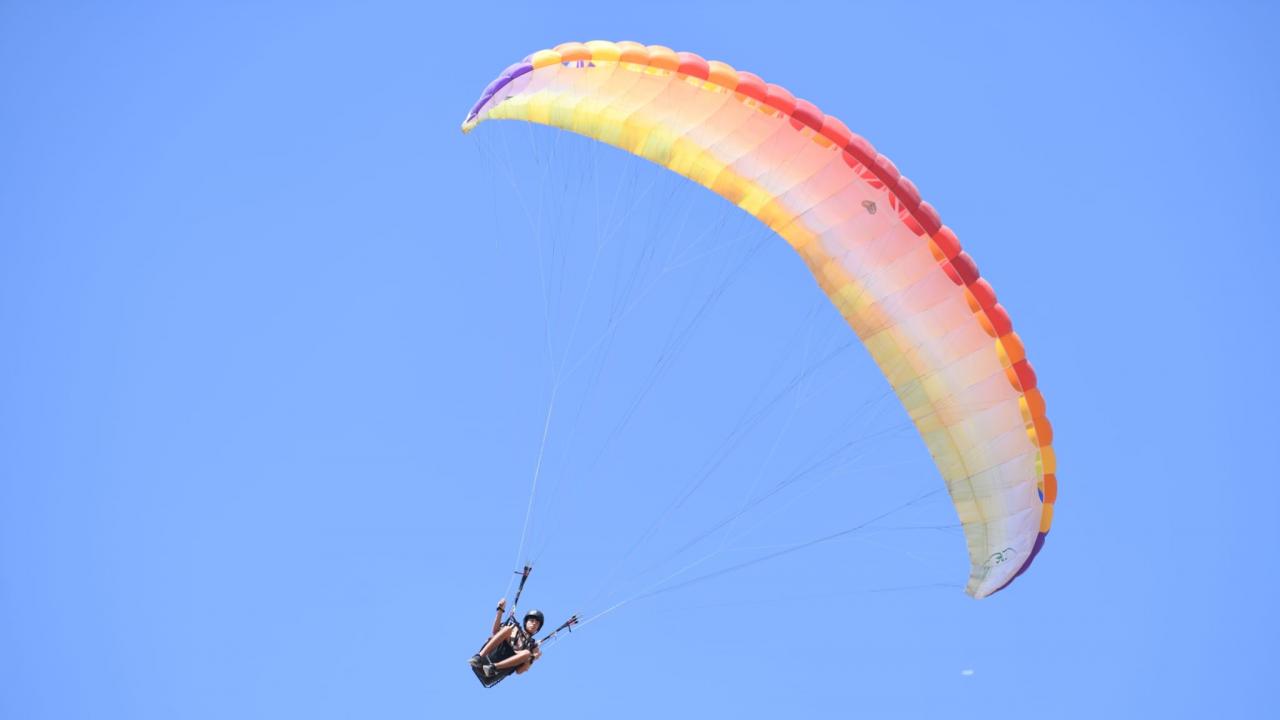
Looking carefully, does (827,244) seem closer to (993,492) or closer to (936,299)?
(936,299)

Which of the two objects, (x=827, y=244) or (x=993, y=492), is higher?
(x=827, y=244)

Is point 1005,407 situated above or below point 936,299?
below

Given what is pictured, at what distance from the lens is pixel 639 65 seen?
16969 millimetres

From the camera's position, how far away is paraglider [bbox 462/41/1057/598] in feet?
54.4

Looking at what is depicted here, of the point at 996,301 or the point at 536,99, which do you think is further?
the point at 536,99

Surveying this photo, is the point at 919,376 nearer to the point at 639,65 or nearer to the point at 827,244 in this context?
the point at 827,244

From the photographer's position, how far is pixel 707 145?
17250mm

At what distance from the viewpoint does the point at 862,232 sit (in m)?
16.8

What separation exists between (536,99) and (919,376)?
529cm

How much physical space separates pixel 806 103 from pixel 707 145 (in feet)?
4.14

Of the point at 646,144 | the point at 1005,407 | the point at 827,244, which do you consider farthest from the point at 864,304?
the point at 646,144

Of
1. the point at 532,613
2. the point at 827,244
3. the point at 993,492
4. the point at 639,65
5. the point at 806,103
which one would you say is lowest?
the point at 993,492

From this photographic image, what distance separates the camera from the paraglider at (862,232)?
653 inches

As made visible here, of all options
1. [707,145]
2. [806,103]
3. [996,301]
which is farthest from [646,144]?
[996,301]
